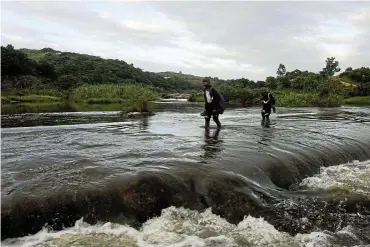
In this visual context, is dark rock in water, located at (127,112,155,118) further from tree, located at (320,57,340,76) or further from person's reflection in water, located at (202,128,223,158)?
tree, located at (320,57,340,76)

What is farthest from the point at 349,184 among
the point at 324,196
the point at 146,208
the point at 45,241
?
the point at 45,241

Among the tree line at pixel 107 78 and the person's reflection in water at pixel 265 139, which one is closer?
the person's reflection in water at pixel 265 139

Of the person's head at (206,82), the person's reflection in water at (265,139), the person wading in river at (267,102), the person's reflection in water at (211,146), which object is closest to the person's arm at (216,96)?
the person's head at (206,82)

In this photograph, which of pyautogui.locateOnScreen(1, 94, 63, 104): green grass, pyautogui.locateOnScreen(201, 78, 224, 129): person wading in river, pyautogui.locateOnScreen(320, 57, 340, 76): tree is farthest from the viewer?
pyautogui.locateOnScreen(320, 57, 340, 76): tree

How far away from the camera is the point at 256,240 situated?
6207mm

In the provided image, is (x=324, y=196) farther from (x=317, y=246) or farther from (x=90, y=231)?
(x=90, y=231)

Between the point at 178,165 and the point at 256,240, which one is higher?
the point at 178,165

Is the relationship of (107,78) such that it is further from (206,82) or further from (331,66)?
(206,82)

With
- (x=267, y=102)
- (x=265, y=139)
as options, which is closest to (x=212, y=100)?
(x=265, y=139)

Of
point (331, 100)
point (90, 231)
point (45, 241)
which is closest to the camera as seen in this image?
point (45, 241)

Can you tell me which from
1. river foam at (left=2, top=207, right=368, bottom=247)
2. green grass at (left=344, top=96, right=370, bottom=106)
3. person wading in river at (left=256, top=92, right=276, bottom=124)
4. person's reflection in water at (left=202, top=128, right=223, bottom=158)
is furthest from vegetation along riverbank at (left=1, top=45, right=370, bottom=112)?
river foam at (left=2, top=207, right=368, bottom=247)

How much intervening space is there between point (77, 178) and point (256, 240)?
391cm

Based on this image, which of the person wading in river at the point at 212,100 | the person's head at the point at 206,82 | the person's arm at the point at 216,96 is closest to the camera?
the person's head at the point at 206,82

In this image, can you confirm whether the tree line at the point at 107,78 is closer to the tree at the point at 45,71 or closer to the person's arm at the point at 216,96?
the tree at the point at 45,71
